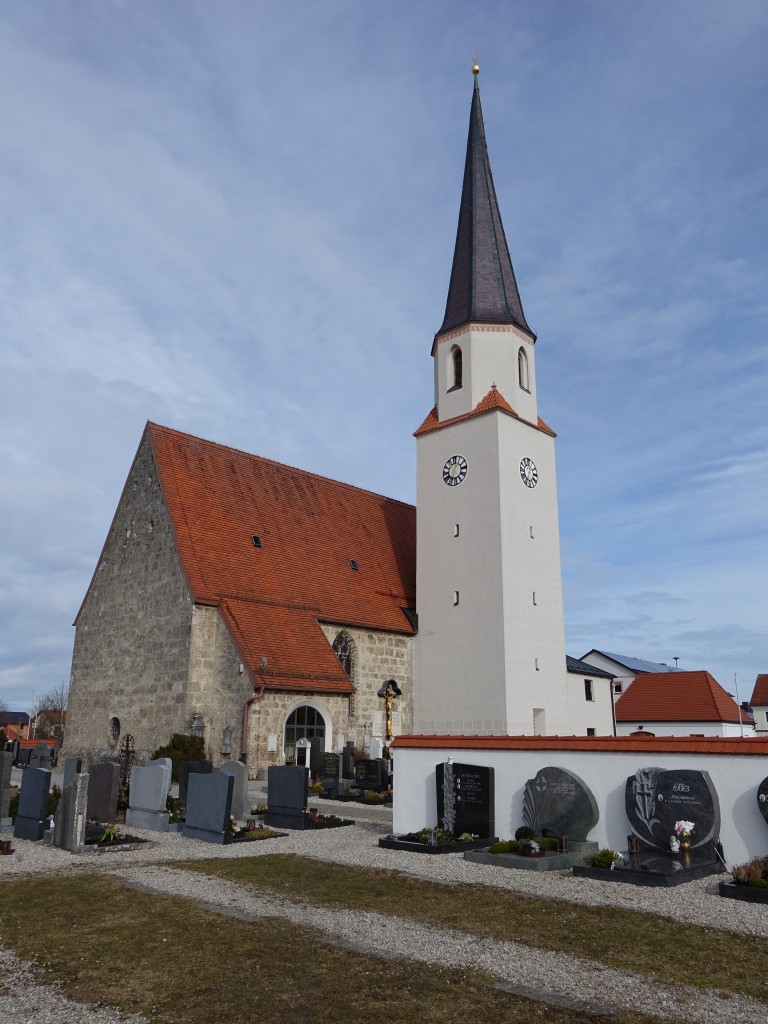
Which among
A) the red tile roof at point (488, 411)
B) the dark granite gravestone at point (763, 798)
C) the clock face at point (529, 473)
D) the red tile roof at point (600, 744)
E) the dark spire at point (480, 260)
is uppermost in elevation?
the dark spire at point (480, 260)

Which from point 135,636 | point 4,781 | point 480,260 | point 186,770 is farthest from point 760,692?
point 4,781

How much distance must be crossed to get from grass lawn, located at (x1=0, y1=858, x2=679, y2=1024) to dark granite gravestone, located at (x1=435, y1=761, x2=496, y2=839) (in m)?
5.10

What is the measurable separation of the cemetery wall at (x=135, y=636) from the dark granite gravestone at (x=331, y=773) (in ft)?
12.4

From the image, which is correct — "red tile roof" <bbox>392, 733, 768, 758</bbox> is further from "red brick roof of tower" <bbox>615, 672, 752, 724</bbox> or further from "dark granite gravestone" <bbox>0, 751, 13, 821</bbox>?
"red brick roof of tower" <bbox>615, 672, 752, 724</bbox>

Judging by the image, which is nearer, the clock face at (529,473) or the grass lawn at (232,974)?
the grass lawn at (232,974)

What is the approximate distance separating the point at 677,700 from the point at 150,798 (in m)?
35.2

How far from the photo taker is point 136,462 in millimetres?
24625

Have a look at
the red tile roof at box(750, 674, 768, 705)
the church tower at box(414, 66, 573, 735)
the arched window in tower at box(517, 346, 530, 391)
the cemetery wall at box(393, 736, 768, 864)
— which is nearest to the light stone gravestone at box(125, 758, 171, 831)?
the cemetery wall at box(393, 736, 768, 864)

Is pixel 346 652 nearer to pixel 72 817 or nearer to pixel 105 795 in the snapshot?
pixel 105 795

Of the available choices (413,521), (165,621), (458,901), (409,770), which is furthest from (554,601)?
(458,901)

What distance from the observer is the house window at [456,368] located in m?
27.0

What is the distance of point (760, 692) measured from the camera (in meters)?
63.3

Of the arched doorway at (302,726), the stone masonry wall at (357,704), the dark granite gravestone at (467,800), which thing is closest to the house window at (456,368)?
the stone masonry wall at (357,704)

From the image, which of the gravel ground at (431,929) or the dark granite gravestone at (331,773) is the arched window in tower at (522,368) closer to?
the dark granite gravestone at (331,773)
